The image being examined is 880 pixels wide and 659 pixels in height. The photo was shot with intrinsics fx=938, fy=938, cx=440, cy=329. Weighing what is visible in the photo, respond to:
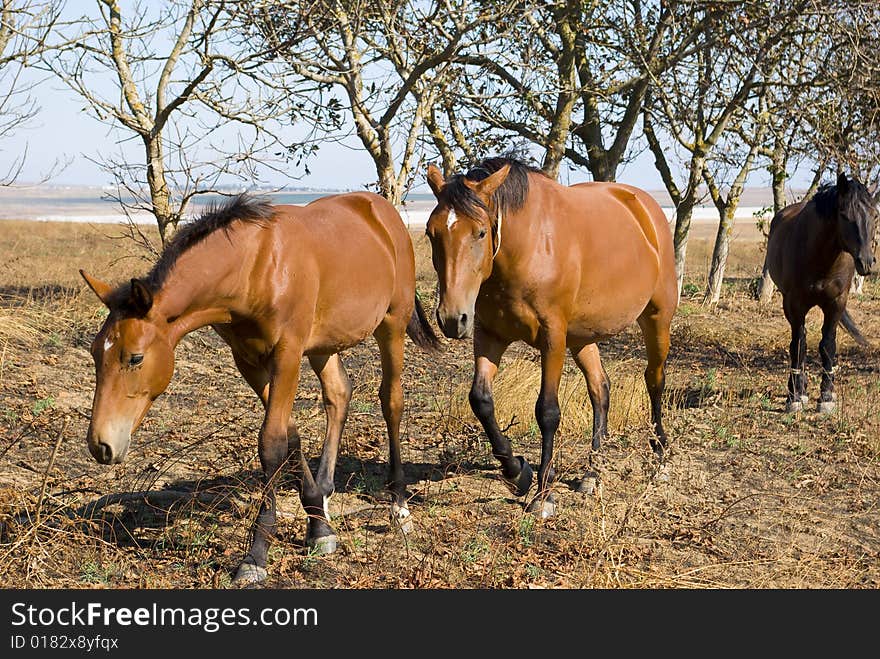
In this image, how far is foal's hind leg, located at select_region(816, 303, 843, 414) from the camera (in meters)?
8.77

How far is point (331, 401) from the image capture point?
19.0 feet

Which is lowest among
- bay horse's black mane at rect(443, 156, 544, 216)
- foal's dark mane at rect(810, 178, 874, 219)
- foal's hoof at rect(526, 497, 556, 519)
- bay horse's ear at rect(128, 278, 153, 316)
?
foal's hoof at rect(526, 497, 556, 519)

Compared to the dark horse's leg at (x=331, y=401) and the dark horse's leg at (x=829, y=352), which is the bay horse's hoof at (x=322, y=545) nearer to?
the dark horse's leg at (x=331, y=401)

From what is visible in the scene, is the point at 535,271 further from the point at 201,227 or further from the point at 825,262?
the point at 825,262

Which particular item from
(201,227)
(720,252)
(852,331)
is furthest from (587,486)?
(720,252)

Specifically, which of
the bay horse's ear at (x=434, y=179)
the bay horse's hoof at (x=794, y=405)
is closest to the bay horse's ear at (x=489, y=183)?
the bay horse's ear at (x=434, y=179)

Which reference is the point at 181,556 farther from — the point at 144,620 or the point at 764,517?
the point at 764,517

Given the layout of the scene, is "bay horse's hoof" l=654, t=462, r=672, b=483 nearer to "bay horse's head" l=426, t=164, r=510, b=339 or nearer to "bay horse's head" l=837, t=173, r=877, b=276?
"bay horse's head" l=426, t=164, r=510, b=339

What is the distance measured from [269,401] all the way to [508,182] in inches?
76.4

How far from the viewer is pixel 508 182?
18.1ft

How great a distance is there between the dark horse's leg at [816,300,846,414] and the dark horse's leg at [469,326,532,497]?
400 centimetres

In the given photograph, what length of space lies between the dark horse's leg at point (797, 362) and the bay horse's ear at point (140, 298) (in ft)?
21.1

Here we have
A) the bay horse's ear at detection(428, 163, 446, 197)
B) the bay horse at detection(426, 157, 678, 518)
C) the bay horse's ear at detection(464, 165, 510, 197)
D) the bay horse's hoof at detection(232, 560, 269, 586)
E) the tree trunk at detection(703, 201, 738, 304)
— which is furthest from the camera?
the tree trunk at detection(703, 201, 738, 304)

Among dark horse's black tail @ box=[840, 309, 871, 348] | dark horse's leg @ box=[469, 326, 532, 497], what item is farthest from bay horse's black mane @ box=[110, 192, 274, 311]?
dark horse's black tail @ box=[840, 309, 871, 348]
